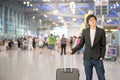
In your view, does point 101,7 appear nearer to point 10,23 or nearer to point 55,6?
point 55,6

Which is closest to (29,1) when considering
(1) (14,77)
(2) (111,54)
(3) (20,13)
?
(3) (20,13)

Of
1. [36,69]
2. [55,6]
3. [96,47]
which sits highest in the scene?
[55,6]

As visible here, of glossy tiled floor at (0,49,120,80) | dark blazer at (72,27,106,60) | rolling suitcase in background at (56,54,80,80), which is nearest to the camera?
rolling suitcase in background at (56,54,80,80)

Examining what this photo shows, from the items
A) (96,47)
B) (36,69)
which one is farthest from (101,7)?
(96,47)

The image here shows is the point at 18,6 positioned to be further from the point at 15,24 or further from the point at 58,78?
the point at 58,78

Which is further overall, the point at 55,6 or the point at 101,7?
the point at 55,6

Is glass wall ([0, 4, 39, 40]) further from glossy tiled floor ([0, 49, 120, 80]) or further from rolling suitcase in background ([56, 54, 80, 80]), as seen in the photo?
rolling suitcase in background ([56, 54, 80, 80])

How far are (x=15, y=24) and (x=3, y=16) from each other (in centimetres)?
493

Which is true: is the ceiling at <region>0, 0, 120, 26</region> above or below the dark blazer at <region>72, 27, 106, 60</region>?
above

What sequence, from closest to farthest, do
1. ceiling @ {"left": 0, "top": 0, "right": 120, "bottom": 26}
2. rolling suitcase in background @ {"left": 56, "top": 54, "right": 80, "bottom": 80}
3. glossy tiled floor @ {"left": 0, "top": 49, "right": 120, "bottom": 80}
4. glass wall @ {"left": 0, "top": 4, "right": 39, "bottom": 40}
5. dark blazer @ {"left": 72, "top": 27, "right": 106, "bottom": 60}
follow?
rolling suitcase in background @ {"left": 56, "top": 54, "right": 80, "bottom": 80} < dark blazer @ {"left": 72, "top": 27, "right": 106, "bottom": 60} < glossy tiled floor @ {"left": 0, "top": 49, "right": 120, "bottom": 80} < glass wall @ {"left": 0, "top": 4, "right": 39, "bottom": 40} < ceiling @ {"left": 0, "top": 0, "right": 120, "bottom": 26}

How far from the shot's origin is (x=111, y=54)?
1391cm

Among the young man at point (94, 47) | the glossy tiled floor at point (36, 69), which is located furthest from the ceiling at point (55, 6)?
the young man at point (94, 47)

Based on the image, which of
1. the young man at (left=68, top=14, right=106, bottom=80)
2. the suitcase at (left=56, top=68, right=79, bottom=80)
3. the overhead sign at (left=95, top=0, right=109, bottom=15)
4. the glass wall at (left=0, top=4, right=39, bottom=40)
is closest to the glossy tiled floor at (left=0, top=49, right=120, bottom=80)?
the young man at (left=68, top=14, right=106, bottom=80)

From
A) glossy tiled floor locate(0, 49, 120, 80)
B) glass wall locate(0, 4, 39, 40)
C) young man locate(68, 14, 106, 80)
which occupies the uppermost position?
glass wall locate(0, 4, 39, 40)
